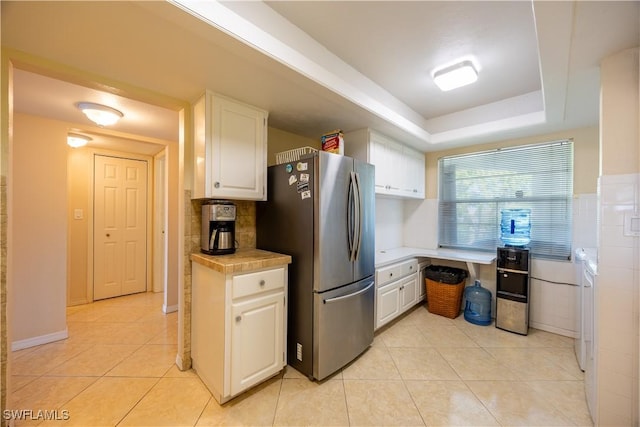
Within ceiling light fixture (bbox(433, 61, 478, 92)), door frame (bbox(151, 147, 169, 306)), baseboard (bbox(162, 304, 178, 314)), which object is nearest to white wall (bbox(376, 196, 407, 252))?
ceiling light fixture (bbox(433, 61, 478, 92))

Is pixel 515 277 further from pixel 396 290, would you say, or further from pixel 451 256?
pixel 396 290

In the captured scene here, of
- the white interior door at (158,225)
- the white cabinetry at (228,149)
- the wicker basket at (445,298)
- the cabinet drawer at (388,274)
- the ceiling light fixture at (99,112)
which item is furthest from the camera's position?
the white interior door at (158,225)

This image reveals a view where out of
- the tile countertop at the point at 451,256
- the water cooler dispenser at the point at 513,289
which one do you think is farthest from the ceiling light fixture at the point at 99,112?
the water cooler dispenser at the point at 513,289

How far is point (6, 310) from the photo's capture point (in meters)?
1.37

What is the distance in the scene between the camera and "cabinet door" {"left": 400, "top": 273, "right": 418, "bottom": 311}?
114 inches

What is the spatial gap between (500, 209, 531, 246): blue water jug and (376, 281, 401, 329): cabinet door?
140cm

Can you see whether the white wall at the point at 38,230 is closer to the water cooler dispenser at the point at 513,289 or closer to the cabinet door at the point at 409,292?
the cabinet door at the point at 409,292

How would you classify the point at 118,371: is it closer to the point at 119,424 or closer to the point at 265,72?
A: the point at 119,424

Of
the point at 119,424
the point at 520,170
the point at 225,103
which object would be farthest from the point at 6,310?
the point at 520,170

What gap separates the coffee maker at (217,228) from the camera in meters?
1.90

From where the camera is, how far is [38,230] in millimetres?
2436

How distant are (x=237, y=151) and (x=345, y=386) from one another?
6.34 ft

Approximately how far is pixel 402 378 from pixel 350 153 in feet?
7.07

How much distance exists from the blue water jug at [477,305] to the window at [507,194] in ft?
1.80
